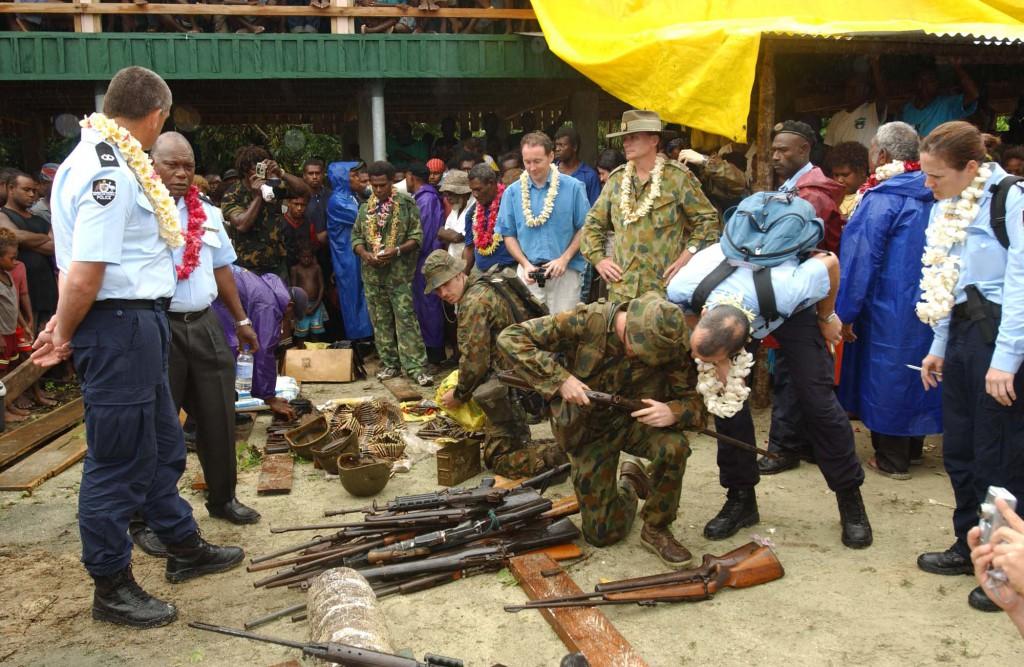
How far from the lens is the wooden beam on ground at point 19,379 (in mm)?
7484

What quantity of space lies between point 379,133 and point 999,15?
664 centimetres

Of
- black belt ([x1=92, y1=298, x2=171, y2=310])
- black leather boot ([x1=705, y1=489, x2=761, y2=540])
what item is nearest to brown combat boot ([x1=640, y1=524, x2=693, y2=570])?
black leather boot ([x1=705, y1=489, x2=761, y2=540])

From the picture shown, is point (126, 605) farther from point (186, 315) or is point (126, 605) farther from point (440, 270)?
point (440, 270)

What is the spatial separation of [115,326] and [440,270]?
8.21ft

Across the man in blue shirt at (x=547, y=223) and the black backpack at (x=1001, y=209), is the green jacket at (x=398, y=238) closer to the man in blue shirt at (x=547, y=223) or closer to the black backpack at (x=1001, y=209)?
the man in blue shirt at (x=547, y=223)

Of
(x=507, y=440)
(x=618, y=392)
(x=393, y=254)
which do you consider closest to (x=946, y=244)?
(x=618, y=392)

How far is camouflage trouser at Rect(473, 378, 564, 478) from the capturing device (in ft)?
18.7

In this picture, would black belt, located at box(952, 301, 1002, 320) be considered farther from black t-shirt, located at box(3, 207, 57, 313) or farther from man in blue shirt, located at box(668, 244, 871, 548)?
black t-shirt, located at box(3, 207, 57, 313)

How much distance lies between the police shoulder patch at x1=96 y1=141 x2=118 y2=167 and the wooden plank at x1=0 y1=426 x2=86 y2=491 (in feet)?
10.1

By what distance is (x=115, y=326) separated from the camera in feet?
12.6

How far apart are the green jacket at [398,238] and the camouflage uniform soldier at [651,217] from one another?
113 inches

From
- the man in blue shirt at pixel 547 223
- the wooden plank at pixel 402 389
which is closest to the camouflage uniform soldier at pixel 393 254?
the wooden plank at pixel 402 389

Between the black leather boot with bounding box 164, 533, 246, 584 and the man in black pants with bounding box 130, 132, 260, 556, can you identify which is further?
the man in black pants with bounding box 130, 132, 260, 556

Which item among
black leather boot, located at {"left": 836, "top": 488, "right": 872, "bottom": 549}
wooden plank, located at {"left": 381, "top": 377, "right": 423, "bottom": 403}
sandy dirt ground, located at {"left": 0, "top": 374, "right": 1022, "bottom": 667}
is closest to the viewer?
sandy dirt ground, located at {"left": 0, "top": 374, "right": 1022, "bottom": 667}
